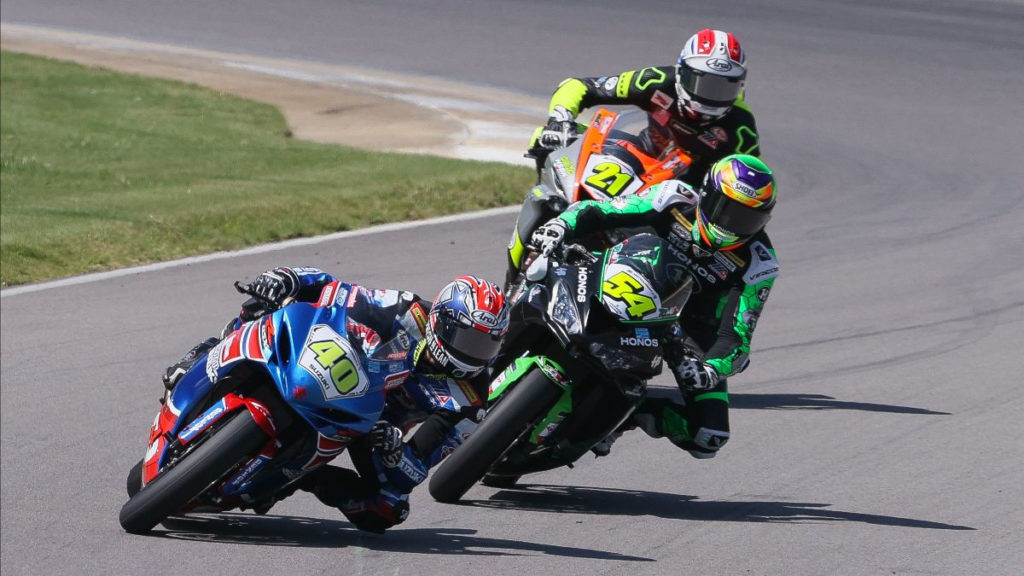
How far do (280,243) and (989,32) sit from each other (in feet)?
38.3

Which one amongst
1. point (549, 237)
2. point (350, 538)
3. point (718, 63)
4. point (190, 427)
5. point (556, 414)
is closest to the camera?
point (190, 427)

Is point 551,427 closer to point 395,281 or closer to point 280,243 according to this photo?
point 395,281

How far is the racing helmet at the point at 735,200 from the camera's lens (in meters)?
6.70

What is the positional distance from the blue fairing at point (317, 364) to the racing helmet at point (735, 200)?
1868 mm

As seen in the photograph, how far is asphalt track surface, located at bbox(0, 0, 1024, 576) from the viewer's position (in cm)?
601

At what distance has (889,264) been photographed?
1212 cm

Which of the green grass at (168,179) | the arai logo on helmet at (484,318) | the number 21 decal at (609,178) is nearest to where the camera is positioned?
the arai logo on helmet at (484,318)

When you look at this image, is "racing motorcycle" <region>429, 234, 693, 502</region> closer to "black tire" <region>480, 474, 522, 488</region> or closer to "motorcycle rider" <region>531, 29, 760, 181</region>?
"black tire" <region>480, 474, 522, 488</region>

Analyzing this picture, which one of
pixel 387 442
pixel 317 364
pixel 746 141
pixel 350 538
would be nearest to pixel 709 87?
pixel 746 141

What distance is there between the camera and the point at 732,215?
6746 millimetres

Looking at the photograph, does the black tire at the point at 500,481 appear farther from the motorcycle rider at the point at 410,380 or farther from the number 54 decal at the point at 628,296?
the number 54 decal at the point at 628,296

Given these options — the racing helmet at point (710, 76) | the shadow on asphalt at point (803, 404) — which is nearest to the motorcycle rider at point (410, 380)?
the racing helmet at point (710, 76)

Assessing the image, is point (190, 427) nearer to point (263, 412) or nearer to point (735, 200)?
point (263, 412)

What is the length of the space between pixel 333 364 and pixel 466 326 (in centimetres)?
56
